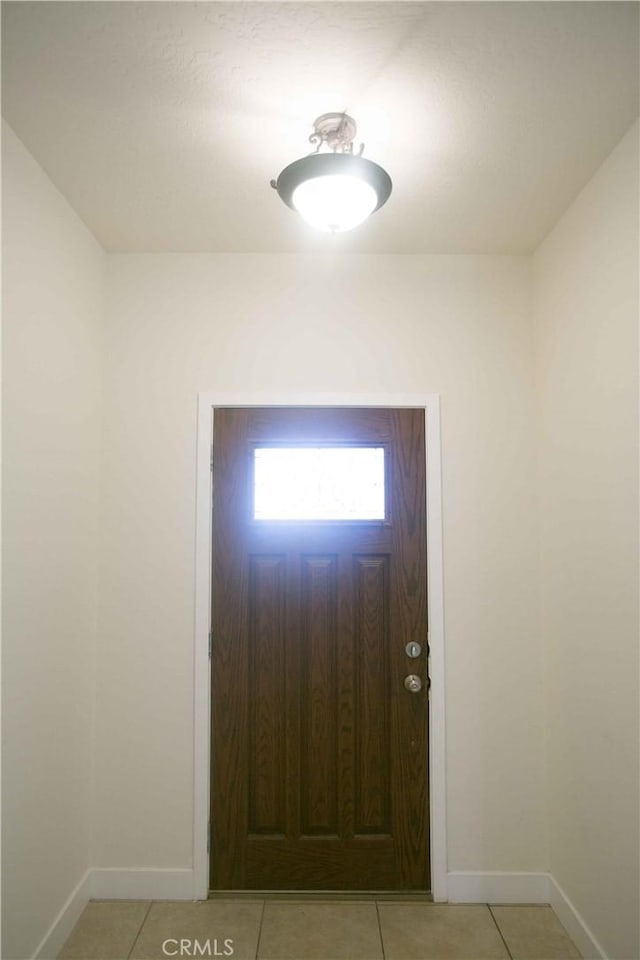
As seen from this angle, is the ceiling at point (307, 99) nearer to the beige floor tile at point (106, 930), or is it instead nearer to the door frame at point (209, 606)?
the door frame at point (209, 606)

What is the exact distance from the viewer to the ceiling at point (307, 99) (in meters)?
1.42

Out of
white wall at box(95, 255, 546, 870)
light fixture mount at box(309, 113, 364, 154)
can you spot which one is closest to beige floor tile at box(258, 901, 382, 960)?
white wall at box(95, 255, 546, 870)

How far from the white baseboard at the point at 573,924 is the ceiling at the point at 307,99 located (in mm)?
2752

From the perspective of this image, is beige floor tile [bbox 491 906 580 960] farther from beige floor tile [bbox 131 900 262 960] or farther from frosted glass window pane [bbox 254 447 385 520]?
frosted glass window pane [bbox 254 447 385 520]

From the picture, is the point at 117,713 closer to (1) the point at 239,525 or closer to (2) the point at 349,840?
(1) the point at 239,525

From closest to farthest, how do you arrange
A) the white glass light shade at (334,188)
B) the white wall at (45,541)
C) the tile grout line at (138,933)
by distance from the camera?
the white glass light shade at (334,188), the white wall at (45,541), the tile grout line at (138,933)

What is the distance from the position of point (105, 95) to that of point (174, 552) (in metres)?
1.71

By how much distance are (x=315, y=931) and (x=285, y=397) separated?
2188 millimetres

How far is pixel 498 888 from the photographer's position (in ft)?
7.86

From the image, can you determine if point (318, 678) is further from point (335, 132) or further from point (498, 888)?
point (335, 132)

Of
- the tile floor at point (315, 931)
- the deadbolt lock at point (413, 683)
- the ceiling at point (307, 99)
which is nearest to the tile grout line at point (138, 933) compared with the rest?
the tile floor at point (315, 931)

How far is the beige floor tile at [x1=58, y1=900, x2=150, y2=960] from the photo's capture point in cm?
208

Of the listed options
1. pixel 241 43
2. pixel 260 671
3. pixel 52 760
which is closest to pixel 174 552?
pixel 260 671

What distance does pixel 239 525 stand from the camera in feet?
8.35
